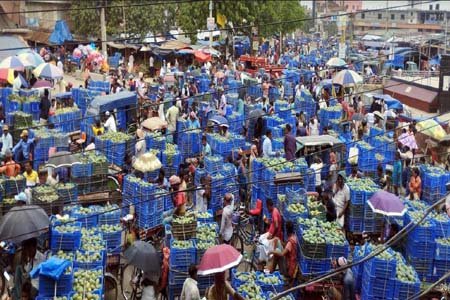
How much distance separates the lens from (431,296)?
9.19 meters

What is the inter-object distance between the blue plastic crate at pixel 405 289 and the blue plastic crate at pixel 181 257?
9.92 feet

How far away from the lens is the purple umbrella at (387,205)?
10125 millimetres

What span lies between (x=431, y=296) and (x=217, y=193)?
4687mm

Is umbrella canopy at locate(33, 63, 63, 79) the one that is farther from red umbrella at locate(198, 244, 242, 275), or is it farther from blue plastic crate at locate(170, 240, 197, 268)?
red umbrella at locate(198, 244, 242, 275)

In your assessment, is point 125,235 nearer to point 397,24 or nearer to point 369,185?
point 369,185

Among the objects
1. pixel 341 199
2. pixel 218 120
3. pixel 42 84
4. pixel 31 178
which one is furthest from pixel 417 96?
pixel 31 178

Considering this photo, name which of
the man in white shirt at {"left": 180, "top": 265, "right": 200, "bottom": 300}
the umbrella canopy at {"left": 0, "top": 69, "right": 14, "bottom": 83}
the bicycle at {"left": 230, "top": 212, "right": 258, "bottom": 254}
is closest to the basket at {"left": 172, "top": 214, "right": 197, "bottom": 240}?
the man in white shirt at {"left": 180, "top": 265, "right": 200, "bottom": 300}

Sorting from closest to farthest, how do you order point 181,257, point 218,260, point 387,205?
point 218,260 → point 181,257 → point 387,205

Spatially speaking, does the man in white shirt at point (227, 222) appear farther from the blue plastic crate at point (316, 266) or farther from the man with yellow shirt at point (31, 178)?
the man with yellow shirt at point (31, 178)

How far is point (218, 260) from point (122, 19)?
38.0 metres

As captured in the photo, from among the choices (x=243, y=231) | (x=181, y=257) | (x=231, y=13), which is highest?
(x=231, y=13)

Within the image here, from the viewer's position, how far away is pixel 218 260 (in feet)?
26.2

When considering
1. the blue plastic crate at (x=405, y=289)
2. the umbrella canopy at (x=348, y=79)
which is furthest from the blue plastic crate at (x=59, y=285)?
the umbrella canopy at (x=348, y=79)

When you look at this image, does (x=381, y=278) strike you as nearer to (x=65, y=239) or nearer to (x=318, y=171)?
(x=65, y=239)
